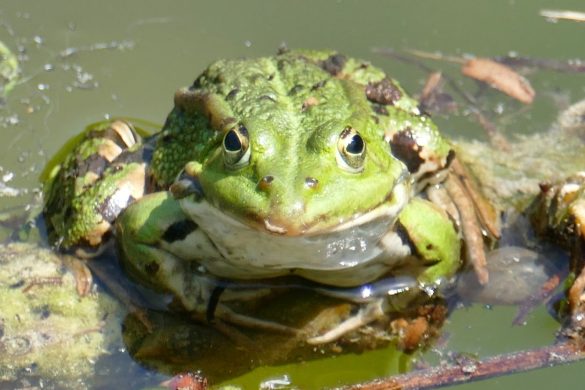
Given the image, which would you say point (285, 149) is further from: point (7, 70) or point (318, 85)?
point (7, 70)

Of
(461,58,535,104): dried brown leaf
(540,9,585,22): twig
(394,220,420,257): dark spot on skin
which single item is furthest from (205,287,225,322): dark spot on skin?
(540,9,585,22): twig

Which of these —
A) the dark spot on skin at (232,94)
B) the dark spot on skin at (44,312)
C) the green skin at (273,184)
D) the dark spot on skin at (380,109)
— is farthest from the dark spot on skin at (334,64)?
the dark spot on skin at (44,312)

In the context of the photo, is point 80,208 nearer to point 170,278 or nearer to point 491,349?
point 170,278

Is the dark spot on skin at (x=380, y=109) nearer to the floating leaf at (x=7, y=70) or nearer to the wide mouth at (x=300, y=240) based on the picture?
the wide mouth at (x=300, y=240)

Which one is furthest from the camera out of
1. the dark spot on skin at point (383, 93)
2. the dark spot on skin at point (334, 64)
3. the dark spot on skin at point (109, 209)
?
the dark spot on skin at point (334, 64)

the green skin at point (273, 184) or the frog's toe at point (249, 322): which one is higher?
the green skin at point (273, 184)

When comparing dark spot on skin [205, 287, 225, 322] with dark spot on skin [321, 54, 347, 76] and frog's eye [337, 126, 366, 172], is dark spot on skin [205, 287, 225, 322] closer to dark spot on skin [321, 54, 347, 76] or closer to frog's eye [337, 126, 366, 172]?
frog's eye [337, 126, 366, 172]

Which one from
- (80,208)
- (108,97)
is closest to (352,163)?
(80,208)
